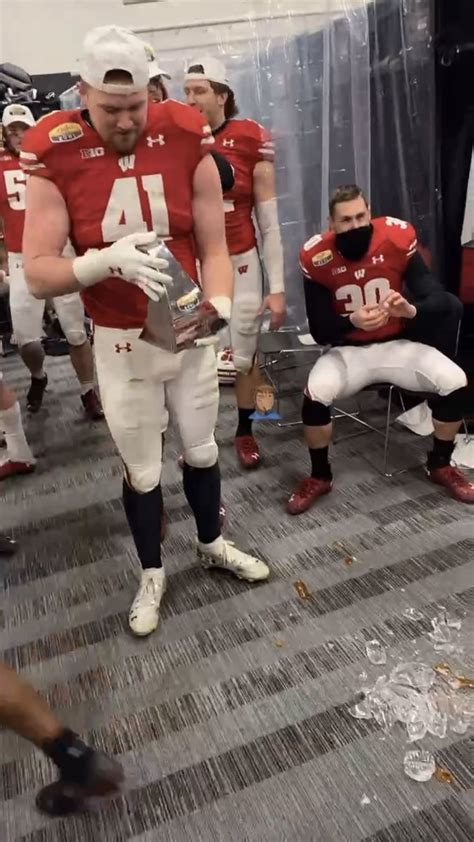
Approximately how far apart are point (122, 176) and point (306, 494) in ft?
4.38

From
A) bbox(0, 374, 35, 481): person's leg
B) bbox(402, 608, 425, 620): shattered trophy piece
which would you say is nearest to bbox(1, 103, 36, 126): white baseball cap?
bbox(0, 374, 35, 481): person's leg

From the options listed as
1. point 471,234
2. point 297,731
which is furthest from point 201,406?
point 471,234

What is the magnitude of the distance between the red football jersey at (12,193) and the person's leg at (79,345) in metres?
0.37

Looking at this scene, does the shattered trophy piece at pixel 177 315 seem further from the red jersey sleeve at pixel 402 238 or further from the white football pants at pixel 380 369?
the red jersey sleeve at pixel 402 238

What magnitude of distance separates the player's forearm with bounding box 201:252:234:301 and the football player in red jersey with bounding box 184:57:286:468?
909mm

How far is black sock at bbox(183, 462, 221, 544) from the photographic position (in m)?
1.88

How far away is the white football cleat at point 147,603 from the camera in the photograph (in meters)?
1.85

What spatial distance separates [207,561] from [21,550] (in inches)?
28.2

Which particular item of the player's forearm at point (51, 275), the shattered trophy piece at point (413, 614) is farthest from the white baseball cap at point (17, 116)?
the shattered trophy piece at point (413, 614)

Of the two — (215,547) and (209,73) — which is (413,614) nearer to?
(215,547)

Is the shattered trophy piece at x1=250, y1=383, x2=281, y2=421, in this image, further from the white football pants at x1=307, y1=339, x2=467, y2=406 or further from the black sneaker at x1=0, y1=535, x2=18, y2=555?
the black sneaker at x1=0, y1=535, x2=18, y2=555

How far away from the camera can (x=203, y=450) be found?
182cm

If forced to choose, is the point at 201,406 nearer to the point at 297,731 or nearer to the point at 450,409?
the point at 297,731

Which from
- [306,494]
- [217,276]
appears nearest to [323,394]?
[306,494]
